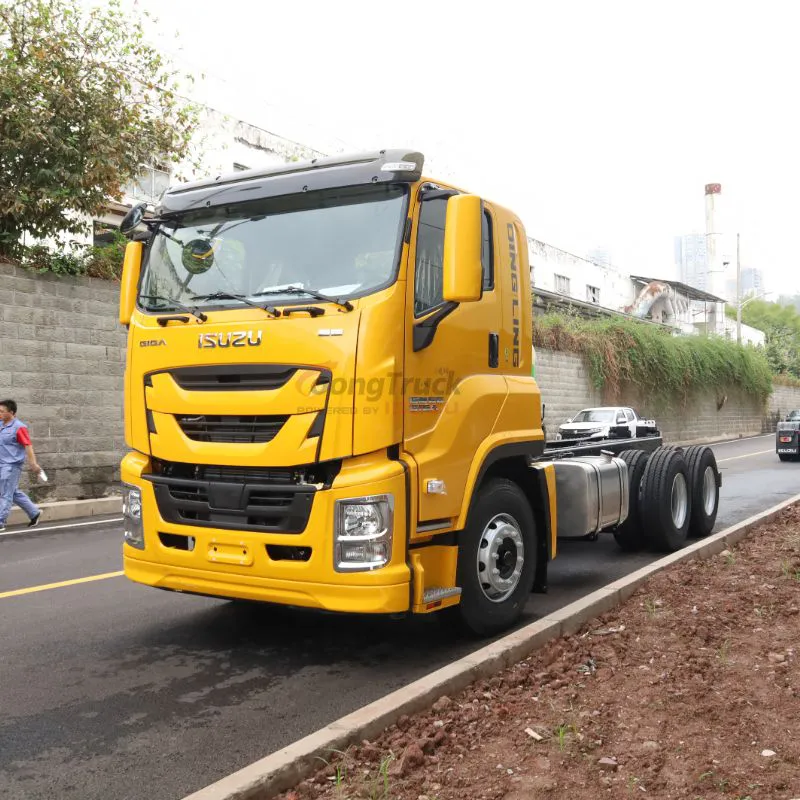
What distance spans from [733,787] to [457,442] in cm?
246

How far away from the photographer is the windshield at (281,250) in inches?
193

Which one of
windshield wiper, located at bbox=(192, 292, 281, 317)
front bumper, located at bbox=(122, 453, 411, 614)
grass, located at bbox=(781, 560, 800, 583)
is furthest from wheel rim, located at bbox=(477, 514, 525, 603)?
grass, located at bbox=(781, 560, 800, 583)

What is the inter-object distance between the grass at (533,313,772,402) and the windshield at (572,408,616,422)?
2911 millimetres

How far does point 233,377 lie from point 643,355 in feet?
97.0


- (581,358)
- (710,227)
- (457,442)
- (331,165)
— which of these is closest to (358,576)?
(457,442)

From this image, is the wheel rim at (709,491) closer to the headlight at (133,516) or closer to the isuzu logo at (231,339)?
the isuzu logo at (231,339)

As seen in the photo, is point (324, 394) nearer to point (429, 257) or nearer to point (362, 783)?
point (429, 257)

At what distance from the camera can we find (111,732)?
13.2ft

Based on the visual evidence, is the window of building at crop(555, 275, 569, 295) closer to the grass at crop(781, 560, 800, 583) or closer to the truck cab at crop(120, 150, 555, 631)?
the grass at crop(781, 560, 800, 583)

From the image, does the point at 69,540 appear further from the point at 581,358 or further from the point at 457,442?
the point at 581,358

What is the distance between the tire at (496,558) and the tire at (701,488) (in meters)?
4.04

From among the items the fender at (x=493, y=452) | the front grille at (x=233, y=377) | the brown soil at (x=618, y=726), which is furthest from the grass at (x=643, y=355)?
the front grille at (x=233, y=377)

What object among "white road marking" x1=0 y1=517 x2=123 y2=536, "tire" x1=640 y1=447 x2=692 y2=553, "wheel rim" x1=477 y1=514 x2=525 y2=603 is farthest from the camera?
"white road marking" x1=0 y1=517 x2=123 y2=536

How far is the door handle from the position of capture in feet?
18.2
